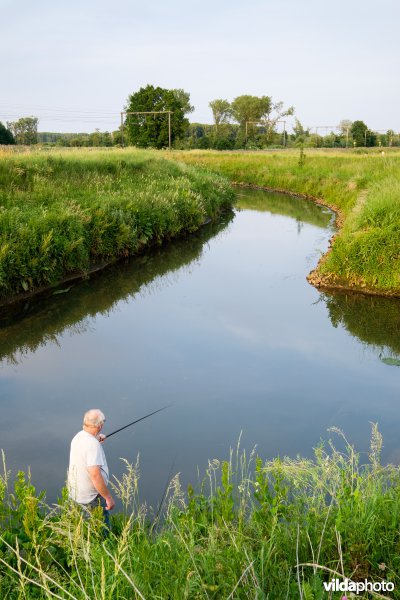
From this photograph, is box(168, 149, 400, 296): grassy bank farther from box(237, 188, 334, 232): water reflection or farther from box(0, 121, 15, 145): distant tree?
box(0, 121, 15, 145): distant tree

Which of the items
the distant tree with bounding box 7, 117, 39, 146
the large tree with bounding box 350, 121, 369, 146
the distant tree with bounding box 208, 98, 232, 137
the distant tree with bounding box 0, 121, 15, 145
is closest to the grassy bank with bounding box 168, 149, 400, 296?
the distant tree with bounding box 0, 121, 15, 145

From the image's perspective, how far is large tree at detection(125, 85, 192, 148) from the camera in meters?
58.4

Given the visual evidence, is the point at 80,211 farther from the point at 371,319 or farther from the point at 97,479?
the point at 97,479

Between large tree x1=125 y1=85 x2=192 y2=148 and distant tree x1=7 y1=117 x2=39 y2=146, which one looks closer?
large tree x1=125 y1=85 x2=192 y2=148

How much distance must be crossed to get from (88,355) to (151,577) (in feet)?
20.8

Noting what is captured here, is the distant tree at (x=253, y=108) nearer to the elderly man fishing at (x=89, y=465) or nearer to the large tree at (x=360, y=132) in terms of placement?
the large tree at (x=360, y=132)

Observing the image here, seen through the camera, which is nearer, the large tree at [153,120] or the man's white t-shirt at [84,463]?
the man's white t-shirt at [84,463]

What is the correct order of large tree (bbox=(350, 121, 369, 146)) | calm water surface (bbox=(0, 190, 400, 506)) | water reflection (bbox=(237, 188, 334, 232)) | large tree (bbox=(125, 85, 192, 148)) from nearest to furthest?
calm water surface (bbox=(0, 190, 400, 506))
water reflection (bbox=(237, 188, 334, 232))
large tree (bbox=(125, 85, 192, 148))
large tree (bbox=(350, 121, 369, 146))

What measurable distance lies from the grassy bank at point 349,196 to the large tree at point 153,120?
12690mm

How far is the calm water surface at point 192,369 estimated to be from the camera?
22.3 ft

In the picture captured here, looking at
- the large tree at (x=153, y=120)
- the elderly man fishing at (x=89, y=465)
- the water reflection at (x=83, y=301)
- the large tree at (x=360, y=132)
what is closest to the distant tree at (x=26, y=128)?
the large tree at (x=153, y=120)

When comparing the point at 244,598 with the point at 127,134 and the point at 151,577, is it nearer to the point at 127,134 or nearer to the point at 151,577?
the point at 151,577

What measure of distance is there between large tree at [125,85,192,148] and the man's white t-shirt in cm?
5455

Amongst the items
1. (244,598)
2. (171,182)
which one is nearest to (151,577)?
(244,598)
